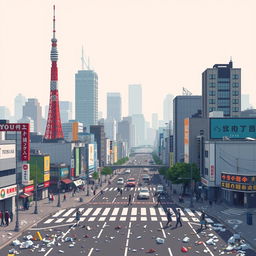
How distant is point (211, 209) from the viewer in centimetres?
6662

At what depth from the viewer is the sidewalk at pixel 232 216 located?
4589 cm

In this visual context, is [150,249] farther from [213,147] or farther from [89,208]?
[213,147]

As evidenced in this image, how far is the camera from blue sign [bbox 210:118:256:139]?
83062 mm

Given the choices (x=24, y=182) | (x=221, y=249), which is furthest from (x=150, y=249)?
(x=24, y=182)

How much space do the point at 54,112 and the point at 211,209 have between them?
220 feet

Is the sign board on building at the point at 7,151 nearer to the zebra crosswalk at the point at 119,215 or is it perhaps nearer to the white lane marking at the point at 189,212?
the zebra crosswalk at the point at 119,215

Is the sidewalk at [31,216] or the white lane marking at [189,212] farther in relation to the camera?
the white lane marking at [189,212]

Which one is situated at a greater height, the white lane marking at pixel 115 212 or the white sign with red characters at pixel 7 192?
the white sign with red characters at pixel 7 192

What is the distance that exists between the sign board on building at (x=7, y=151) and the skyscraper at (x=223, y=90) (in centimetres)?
8700

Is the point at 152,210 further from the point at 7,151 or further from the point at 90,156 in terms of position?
the point at 90,156

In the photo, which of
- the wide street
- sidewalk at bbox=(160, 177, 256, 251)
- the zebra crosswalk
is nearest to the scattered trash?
the wide street

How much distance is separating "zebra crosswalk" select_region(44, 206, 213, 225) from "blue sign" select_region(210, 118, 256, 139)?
2069cm

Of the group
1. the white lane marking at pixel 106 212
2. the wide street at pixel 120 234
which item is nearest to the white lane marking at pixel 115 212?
the wide street at pixel 120 234

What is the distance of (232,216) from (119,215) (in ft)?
48.4
